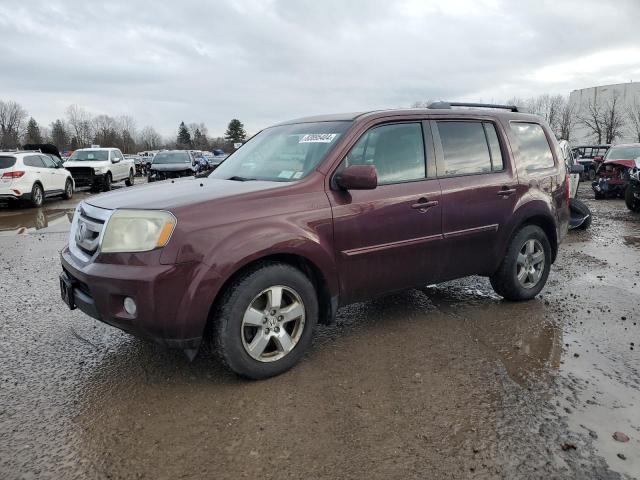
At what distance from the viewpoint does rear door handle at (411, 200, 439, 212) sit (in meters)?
3.98

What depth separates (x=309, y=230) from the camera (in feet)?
11.3

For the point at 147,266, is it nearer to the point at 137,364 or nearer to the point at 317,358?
the point at 137,364

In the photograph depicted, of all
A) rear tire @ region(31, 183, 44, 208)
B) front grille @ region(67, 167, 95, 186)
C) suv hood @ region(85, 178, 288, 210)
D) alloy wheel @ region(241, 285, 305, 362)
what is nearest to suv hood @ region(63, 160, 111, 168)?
front grille @ region(67, 167, 95, 186)

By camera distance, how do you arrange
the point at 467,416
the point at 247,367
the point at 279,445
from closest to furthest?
the point at 279,445
the point at 467,416
the point at 247,367

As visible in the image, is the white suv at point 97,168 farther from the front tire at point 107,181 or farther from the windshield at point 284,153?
the windshield at point 284,153

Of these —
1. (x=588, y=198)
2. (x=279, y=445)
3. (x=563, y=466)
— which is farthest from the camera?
(x=588, y=198)

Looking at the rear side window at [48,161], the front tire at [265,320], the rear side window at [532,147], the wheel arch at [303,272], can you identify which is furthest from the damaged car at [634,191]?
the rear side window at [48,161]

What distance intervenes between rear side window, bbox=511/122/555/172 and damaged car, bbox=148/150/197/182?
18.6 metres

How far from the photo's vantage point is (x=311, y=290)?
11.5 ft

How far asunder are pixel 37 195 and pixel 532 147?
14.1 m

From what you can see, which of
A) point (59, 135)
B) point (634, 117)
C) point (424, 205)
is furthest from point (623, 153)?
point (59, 135)

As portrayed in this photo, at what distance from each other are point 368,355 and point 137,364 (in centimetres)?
171

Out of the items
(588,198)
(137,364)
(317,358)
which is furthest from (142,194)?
(588,198)

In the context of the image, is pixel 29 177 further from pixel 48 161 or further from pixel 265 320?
pixel 265 320
